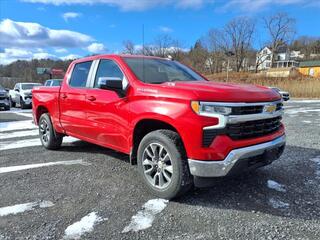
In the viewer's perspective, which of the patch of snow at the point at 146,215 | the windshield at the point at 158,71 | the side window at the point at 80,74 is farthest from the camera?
the side window at the point at 80,74

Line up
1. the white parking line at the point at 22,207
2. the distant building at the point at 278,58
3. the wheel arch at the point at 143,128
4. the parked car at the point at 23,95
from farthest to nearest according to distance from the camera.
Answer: the distant building at the point at 278,58 → the parked car at the point at 23,95 → the wheel arch at the point at 143,128 → the white parking line at the point at 22,207

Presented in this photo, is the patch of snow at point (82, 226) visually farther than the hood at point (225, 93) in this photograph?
No

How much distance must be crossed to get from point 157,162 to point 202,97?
109 cm

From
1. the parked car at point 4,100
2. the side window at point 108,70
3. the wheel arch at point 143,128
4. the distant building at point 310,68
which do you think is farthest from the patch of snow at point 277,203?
the distant building at point 310,68

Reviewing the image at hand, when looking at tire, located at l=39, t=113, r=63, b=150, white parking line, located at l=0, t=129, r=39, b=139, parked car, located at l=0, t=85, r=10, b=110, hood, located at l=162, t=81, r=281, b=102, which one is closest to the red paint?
hood, located at l=162, t=81, r=281, b=102

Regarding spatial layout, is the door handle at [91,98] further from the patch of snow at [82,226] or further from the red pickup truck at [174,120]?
the patch of snow at [82,226]

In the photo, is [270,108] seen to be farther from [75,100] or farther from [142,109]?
[75,100]

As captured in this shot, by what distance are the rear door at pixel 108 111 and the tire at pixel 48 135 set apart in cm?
165

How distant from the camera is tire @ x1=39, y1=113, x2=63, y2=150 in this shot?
676cm

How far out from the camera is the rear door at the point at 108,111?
465cm

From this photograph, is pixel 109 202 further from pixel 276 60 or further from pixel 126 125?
pixel 276 60

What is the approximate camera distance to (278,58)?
10112 cm

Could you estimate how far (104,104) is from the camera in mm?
4922

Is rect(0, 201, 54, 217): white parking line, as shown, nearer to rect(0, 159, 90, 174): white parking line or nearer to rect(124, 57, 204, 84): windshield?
rect(0, 159, 90, 174): white parking line
